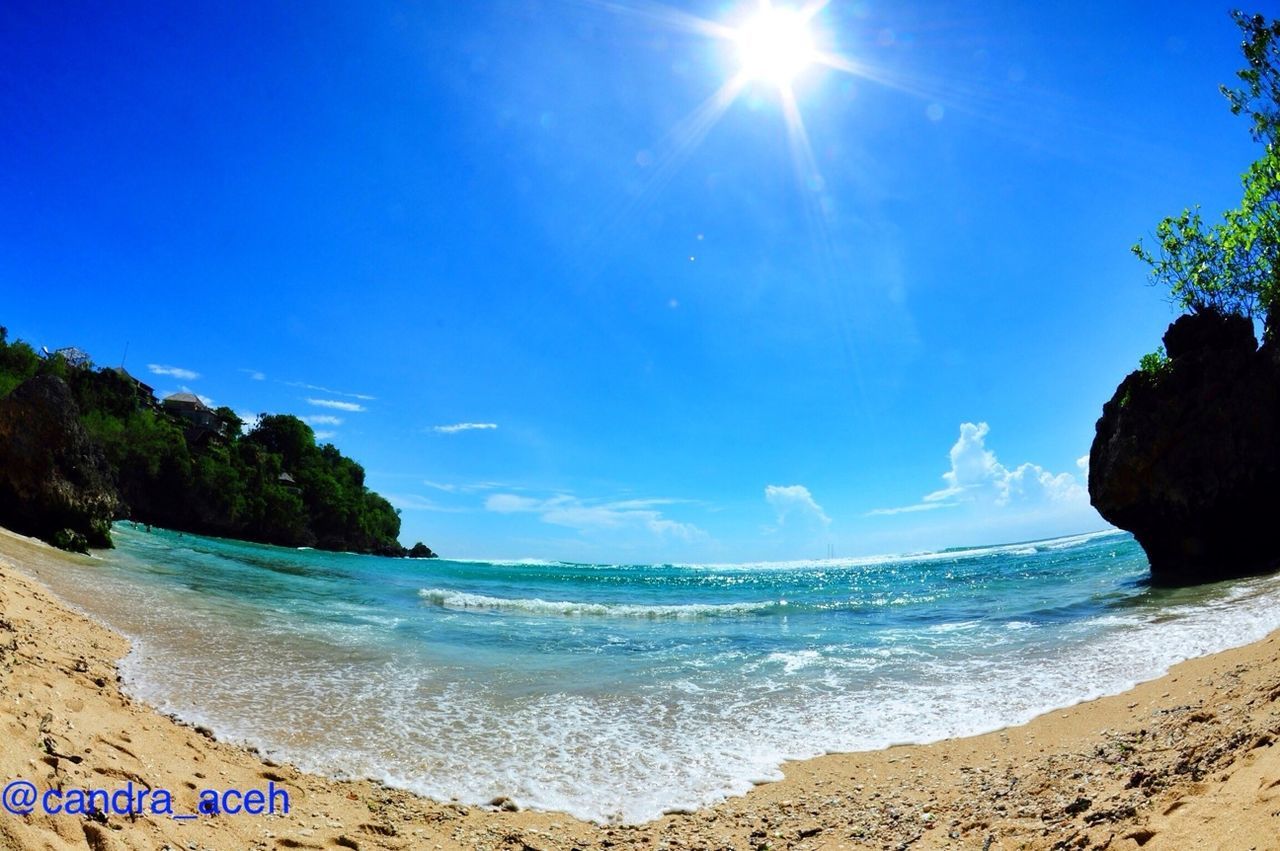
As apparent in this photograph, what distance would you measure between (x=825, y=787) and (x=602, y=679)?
4.86m

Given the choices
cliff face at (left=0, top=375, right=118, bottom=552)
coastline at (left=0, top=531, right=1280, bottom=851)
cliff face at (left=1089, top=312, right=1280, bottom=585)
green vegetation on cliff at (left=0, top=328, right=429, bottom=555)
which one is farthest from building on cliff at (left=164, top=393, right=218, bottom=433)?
cliff face at (left=1089, top=312, right=1280, bottom=585)

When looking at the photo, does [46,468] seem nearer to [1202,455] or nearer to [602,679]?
[602,679]

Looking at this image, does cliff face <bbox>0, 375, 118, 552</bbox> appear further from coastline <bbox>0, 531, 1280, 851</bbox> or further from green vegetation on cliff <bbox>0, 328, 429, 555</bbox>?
green vegetation on cliff <bbox>0, 328, 429, 555</bbox>

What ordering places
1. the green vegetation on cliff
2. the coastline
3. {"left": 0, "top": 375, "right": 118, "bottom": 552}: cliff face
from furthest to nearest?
1. the green vegetation on cliff
2. {"left": 0, "top": 375, "right": 118, "bottom": 552}: cliff face
3. the coastline

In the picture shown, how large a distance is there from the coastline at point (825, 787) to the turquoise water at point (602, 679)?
0.42 metres

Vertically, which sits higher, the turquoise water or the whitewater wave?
the turquoise water

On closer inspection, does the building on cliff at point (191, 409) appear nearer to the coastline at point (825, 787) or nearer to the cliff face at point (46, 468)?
the cliff face at point (46, 468)

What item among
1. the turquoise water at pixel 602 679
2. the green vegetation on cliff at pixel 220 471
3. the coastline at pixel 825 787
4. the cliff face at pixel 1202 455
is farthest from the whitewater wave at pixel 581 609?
the green vegetation on cliff at pixel 220 471

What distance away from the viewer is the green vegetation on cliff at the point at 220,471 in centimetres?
5709

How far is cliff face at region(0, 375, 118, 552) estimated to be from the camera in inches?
705

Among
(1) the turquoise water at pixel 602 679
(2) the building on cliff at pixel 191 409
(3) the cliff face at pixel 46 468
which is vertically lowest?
(1) the turquoise water at pixel 602 679

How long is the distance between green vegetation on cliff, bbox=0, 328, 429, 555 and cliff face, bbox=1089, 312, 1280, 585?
61.1m

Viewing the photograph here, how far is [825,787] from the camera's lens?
550cm

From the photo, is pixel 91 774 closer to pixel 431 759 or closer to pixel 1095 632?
pixel 431 759
